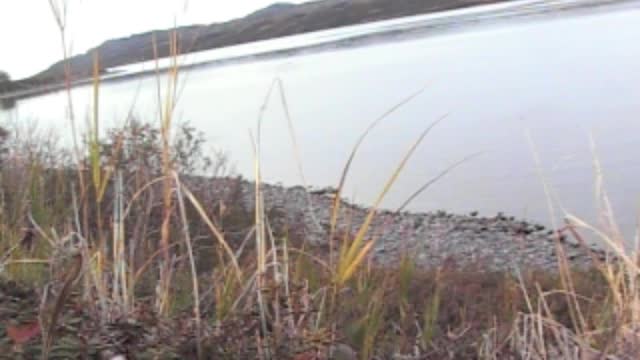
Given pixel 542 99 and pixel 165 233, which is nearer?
pixel 165 233

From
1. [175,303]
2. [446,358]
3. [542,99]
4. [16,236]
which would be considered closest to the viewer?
[446,358]

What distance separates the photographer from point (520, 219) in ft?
59.5

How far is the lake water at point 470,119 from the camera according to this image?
19.5m

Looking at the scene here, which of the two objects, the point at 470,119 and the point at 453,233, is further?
the point at 470,119

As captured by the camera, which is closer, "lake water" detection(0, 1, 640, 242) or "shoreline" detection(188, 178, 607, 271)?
"shoreline" detection(188, 178, 607, 271)

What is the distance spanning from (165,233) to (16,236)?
59.7 inches

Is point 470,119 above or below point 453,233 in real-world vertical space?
above

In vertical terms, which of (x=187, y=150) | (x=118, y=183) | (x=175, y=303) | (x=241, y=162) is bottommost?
(x=241, y=162)

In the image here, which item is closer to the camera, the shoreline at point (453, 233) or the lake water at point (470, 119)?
the shoreline at point (453, 233)

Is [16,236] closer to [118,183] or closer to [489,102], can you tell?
[118,183]

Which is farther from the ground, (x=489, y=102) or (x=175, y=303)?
(x=175, y=303)

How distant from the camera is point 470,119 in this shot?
2977cm

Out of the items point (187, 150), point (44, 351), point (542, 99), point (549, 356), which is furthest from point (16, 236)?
point (542, 99)

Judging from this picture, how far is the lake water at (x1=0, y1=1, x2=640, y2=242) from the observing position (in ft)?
64.0
